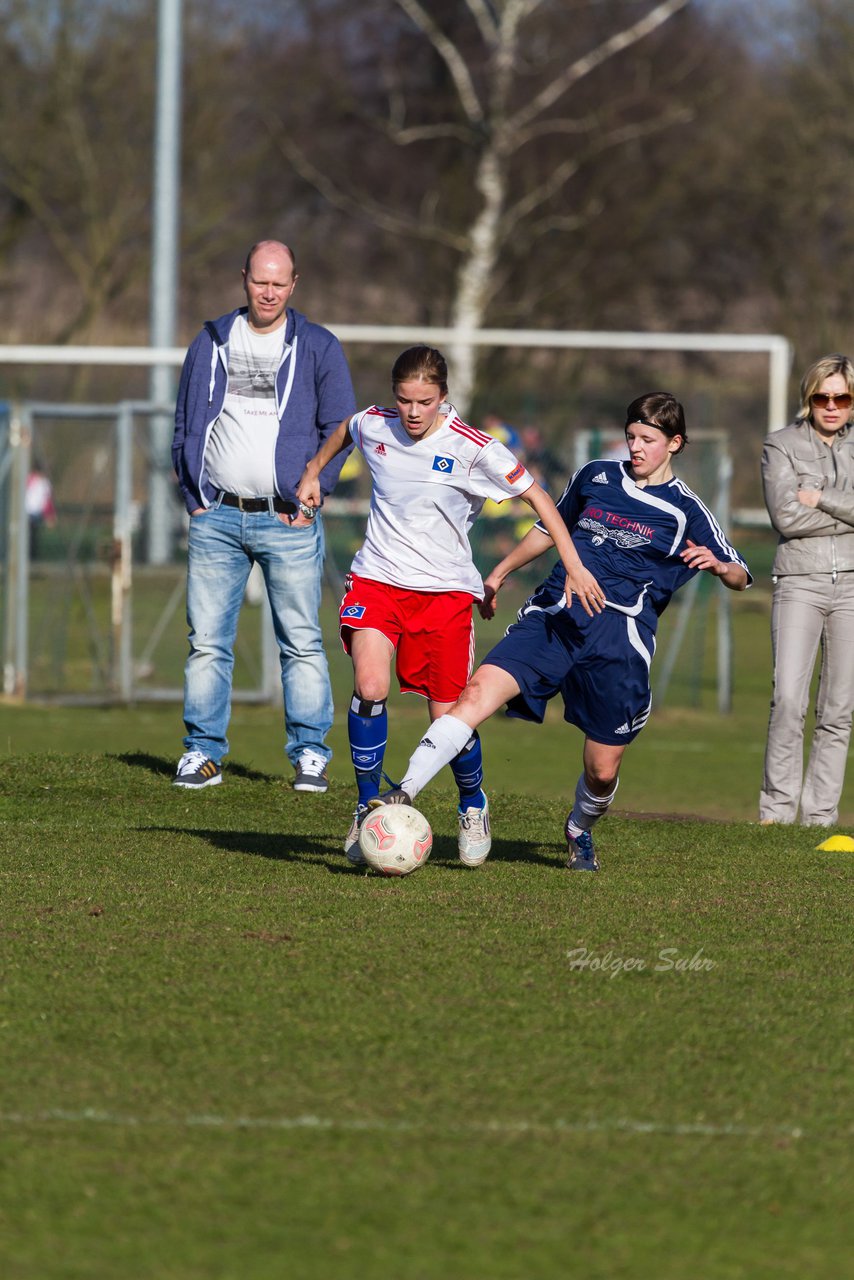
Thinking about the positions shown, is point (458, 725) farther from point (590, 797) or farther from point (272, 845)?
point (272, 845)

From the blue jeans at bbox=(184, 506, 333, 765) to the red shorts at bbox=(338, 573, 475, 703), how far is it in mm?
1499

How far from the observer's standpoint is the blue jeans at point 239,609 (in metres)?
8.25

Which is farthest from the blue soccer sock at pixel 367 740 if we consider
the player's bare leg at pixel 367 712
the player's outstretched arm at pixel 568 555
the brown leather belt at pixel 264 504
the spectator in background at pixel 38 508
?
the spectator in background at pixel 38 508

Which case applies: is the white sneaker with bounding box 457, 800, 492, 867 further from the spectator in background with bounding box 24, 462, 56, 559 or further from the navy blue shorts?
the spectator in background with bounding box 24, 462, 56, 559

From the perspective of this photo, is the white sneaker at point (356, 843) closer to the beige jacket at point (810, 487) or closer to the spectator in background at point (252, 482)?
the spectator in background at point (252, 482)

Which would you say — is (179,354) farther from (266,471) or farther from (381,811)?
(381,811)

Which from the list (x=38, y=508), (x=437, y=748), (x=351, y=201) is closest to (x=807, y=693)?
(x=437, y=748)

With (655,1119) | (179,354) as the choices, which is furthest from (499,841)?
(179,354)

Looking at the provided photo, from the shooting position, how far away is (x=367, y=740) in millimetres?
6672

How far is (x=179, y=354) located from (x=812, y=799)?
7691 millimetres

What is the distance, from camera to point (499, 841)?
7.59m

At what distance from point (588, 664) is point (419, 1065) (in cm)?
244

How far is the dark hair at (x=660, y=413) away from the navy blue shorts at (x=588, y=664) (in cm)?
71

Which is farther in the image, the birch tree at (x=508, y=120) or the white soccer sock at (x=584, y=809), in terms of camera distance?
the birch tree at (x=508, y=120)
